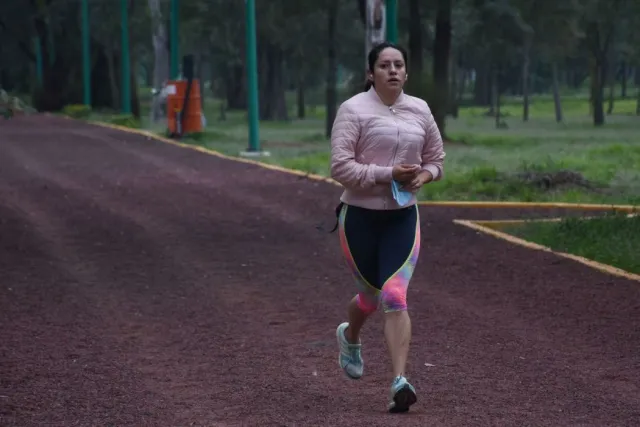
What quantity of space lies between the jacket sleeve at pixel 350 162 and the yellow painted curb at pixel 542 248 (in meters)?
4.78

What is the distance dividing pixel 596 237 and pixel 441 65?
1971 cm

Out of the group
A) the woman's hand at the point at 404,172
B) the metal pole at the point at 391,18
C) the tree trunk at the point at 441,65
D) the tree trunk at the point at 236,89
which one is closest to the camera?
the woman's hand at the point at 404,172

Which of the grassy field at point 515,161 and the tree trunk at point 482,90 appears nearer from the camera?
the grassy field at point 515,161

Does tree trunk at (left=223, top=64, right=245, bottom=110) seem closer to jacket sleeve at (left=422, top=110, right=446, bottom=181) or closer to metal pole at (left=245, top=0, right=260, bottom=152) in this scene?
metal pole at (left=245, top=0, right=260, bottom=152)

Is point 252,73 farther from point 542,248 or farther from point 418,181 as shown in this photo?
point 418,181

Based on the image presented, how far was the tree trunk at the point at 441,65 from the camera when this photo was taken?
1209 inches

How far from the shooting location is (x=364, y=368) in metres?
7.60

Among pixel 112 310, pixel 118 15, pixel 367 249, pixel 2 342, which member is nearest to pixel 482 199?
pixel 112 310

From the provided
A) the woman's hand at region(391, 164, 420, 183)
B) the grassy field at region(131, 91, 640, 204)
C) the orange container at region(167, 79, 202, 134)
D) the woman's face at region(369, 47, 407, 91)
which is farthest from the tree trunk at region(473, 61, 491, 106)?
the woman's hand at region(391, 164, 420, 183)

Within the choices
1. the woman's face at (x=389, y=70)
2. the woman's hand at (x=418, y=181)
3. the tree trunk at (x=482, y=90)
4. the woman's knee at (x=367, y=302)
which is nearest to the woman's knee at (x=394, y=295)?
the woman's knee at (x=367, y=302)

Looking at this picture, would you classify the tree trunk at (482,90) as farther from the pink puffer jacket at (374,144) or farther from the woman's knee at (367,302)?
the pink puffer jacket at (374,144)

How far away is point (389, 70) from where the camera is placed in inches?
253

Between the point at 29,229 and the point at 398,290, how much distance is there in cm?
886

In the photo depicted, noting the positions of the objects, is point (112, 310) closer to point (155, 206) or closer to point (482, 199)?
point (155, 206)
